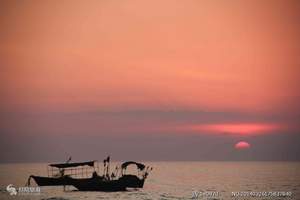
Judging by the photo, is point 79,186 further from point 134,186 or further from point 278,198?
point 278,198

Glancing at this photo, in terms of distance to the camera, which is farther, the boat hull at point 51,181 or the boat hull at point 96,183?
the boat hull at point 96,183

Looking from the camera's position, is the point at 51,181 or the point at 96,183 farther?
the point at 96,183

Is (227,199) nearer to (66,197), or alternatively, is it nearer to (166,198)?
(166,198)

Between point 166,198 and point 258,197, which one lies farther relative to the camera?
point 166,198

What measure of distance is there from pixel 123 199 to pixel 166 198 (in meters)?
3.79

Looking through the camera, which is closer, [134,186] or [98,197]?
[98,197]

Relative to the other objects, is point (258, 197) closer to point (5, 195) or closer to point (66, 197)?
point (66, 197)

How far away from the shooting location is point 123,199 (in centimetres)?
2945

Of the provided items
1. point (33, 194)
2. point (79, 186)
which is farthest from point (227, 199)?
point (33, 194)

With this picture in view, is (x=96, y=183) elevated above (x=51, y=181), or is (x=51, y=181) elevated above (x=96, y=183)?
(x=51, y=181)

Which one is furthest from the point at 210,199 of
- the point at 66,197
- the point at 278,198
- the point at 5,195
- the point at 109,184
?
the point at 5,195

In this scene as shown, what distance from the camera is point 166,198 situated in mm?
32469

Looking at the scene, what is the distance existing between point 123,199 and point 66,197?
9.92 feet

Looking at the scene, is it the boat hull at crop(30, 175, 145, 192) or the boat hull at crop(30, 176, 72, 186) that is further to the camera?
the boat hull at crop(30, 175, 145, 192)
